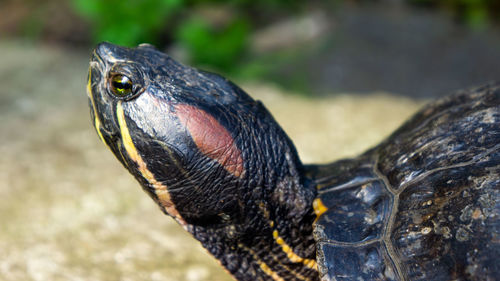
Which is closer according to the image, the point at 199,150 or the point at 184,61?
the point at 199,150

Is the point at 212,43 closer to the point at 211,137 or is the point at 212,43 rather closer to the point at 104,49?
the point at 104,49

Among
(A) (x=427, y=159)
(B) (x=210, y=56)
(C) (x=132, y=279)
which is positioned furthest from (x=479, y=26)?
(C) (x=132, y=279)

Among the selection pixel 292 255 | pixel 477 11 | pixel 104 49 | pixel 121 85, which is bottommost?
pixel 292 255

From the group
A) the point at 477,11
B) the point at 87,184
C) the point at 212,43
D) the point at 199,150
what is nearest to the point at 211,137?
the point at 199,150

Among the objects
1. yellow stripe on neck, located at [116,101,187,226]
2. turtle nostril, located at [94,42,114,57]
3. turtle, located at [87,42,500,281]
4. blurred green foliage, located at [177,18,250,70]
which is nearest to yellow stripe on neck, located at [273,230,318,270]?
turtle, located at [87,42,500,281]

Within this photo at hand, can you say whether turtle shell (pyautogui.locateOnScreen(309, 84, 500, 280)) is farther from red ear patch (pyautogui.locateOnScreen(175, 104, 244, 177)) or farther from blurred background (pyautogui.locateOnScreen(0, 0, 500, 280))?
blurred background (pyautogui.locateOnScreen(0, 0, 500, 280))

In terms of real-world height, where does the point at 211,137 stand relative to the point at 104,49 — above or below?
below

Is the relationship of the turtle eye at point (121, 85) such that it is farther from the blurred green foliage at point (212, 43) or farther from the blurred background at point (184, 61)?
the blurred green foliage at point (212, 43)

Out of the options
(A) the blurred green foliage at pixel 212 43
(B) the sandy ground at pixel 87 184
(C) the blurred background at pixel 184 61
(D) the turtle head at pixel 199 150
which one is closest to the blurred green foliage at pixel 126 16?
(C) the blurred background at pixel 184 61
